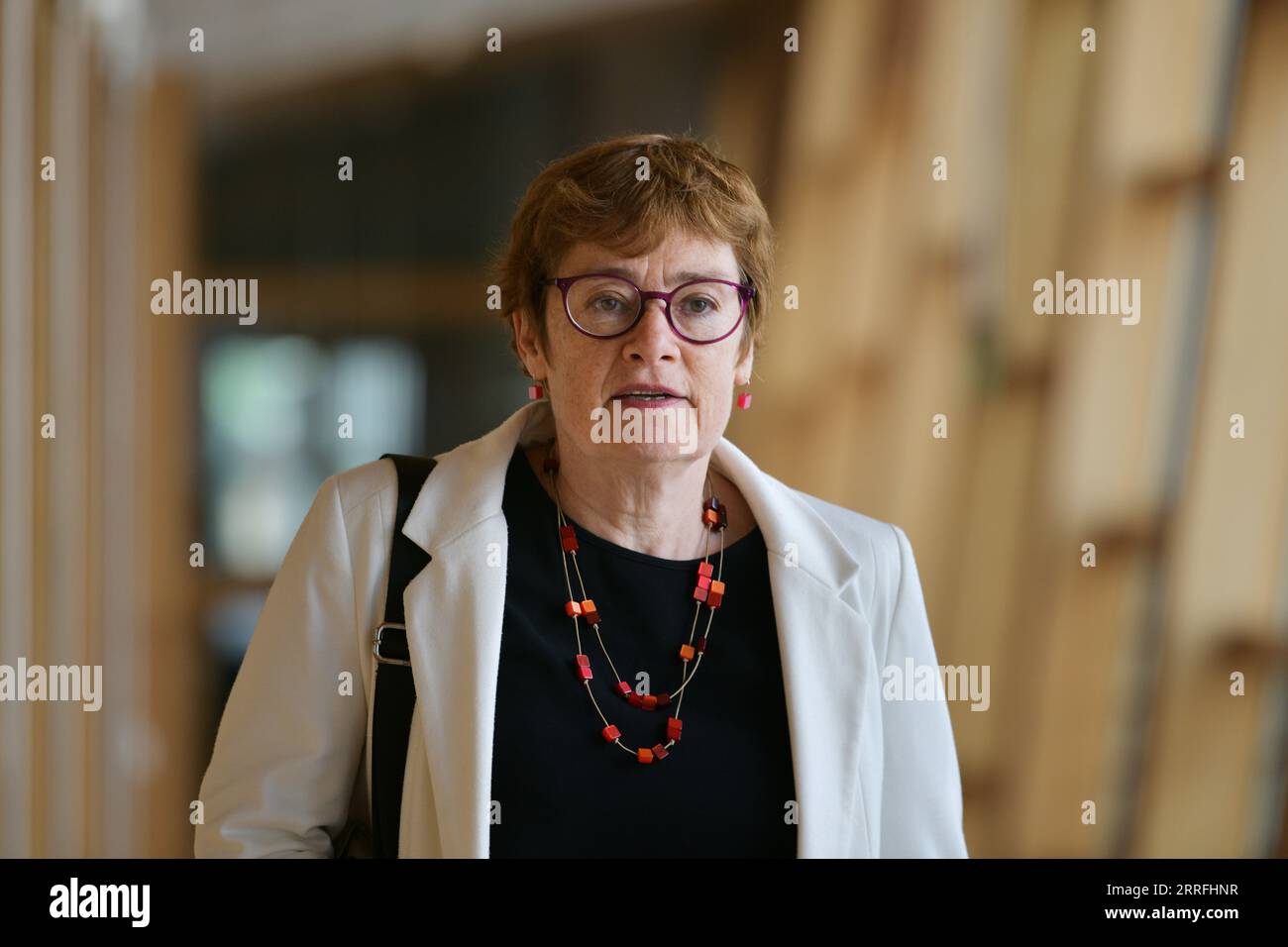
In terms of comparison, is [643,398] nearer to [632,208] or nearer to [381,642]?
[632,208]

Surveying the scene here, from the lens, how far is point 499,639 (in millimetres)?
1453

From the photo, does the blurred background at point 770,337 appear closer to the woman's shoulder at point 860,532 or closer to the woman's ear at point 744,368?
the woman's shoulder at point 860,532

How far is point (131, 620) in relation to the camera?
3320 millimetres

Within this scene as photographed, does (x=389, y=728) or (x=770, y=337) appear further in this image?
(x=770, y=337)

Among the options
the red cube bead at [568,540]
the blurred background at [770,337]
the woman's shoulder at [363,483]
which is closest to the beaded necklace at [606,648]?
the red cube bead at [568,540]

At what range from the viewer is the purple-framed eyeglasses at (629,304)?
4.98ft

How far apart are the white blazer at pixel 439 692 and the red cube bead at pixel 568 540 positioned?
0.28 feet

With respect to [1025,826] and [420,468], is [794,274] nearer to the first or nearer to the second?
[1025,826]

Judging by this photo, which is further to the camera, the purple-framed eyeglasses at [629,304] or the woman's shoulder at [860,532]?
the woman's shoulder at [860,532]

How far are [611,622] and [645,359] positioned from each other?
37cm

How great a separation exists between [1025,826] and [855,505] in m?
1.05

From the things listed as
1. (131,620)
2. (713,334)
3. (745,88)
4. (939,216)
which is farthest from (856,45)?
(131,620)

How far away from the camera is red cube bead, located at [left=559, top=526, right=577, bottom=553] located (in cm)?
157

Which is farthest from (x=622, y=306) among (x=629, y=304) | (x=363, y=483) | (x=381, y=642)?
(x=381, y=642)
